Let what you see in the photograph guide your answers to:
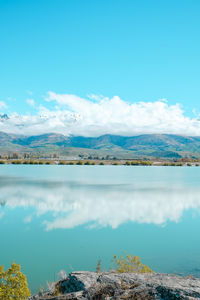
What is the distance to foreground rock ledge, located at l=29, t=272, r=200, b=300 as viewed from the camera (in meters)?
7.75

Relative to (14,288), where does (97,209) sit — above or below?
below

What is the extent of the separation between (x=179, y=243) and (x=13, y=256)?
11502 millimetres

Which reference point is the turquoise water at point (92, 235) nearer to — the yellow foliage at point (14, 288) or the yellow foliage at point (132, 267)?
the yellow foliage at point (132, 267)

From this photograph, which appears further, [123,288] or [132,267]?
[132,267]

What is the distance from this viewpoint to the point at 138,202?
36969 millimetres

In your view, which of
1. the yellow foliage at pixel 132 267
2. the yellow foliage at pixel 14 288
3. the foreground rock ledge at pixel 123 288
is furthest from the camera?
the yellow foliage at pixel 132 267

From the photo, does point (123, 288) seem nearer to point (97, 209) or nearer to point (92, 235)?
point (92, 235)

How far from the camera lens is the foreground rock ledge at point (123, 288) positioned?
7755 millimetres

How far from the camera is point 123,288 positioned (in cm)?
853

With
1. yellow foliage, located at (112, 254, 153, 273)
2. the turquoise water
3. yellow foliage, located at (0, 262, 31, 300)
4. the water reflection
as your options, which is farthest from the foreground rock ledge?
the water reflection

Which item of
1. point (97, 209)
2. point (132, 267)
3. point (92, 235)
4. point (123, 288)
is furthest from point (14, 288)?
point (97, 209)

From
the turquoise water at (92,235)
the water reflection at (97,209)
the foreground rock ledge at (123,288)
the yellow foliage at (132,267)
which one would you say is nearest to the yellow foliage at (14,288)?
the foreground rock ledge at (123,288)

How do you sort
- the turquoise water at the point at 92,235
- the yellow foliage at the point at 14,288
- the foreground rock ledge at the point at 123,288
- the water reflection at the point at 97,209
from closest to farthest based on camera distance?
the foreground rock ledge at the point at 123,288, the yellow foliage at the point at 14,288, the turquoise water at the point at 92,235, the water reflection at the point at 97,209

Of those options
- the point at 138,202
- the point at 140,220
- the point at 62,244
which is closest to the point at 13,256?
the point at 62,244
